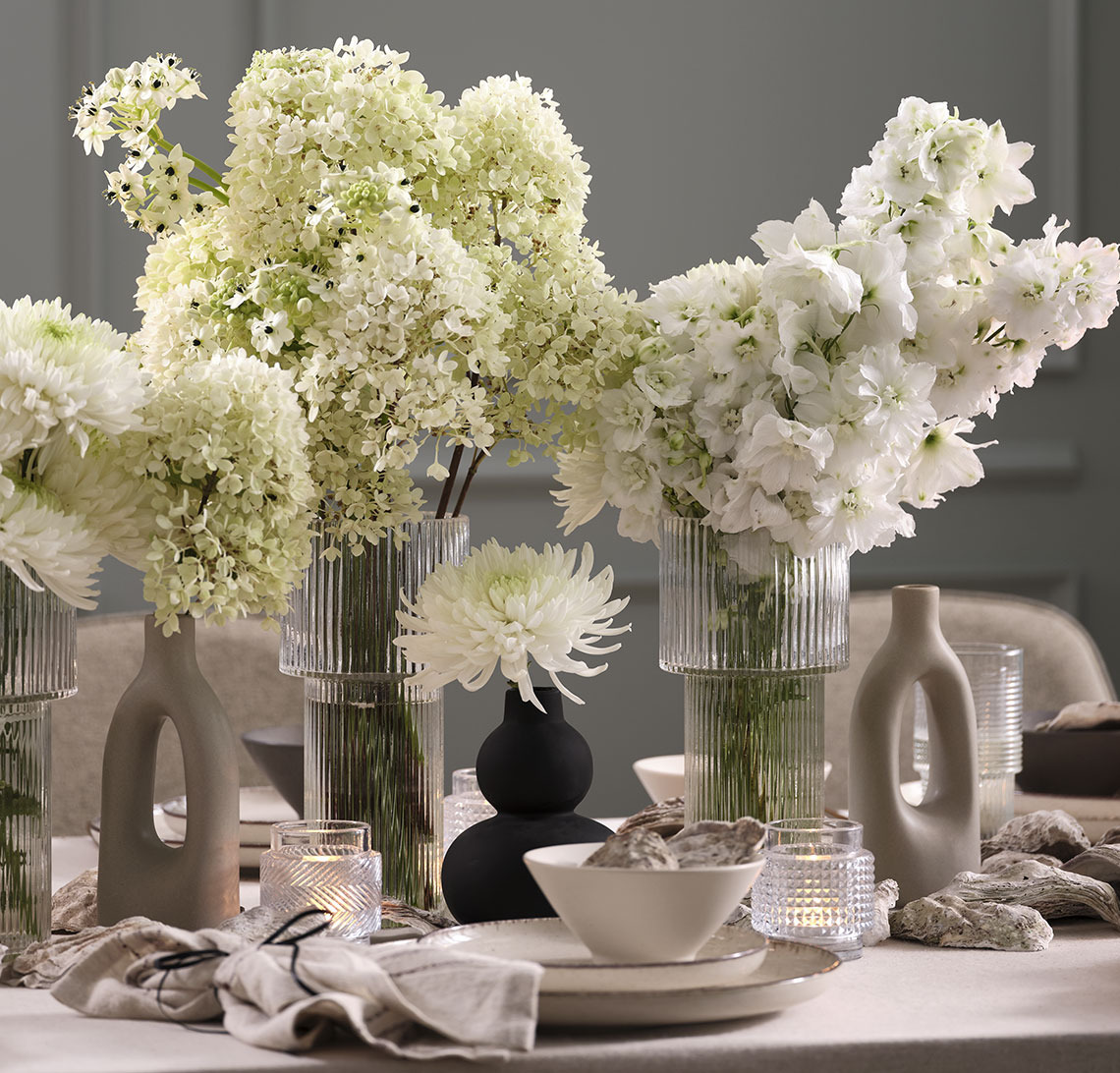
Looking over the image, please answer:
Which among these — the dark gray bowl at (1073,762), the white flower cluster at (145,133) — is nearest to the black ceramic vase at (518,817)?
the white flower cluster at (145,133)

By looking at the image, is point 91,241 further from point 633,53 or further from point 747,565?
point 747,565

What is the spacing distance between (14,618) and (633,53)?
219cm

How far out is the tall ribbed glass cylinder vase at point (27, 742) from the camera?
3.42ft

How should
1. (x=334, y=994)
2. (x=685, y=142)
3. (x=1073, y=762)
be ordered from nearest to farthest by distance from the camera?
(x=334, y=994)
(x=1073, y=762)
(x=685, y=142)

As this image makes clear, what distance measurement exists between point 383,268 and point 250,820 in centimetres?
65

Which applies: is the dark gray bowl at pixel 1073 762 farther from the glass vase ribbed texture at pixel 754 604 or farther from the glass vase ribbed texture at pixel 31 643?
the glass vase ribbed texture at pixel 31 643

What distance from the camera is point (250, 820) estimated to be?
148 cm

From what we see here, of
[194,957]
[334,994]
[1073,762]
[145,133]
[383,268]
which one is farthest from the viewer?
[1073,762]

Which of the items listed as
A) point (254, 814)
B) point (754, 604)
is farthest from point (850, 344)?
point (254, 814)

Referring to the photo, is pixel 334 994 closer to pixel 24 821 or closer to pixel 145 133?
pixel 24 821

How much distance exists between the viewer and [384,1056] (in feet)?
2.66

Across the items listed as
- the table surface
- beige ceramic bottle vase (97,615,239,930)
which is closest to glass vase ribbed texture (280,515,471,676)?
beige ceramic bottle vase (97,615,239,930)

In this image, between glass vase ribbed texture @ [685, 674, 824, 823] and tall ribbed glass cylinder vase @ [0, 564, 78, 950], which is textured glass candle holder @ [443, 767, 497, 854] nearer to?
glass vase ribbed texture @ [685, 674, 824, 823]

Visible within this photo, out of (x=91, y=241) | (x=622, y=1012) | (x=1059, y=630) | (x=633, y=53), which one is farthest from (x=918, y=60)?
(x=622, y=1012)
